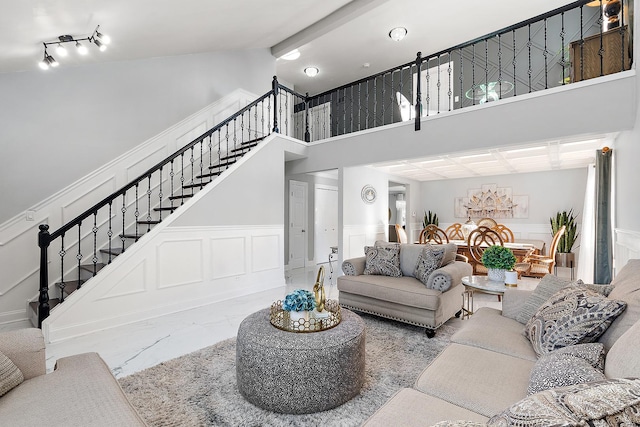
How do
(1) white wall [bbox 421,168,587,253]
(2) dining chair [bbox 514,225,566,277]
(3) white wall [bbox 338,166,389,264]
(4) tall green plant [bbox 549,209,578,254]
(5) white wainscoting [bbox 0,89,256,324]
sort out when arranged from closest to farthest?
(5) white wainscoting [bbox 0,89,256,324] < (2) dining chair [bbox 514,225,566,277] < (3) white wall [bbox 338,166,389,264] < (4) tall green plant [bbox 549,209,578,254] < (1) white wall [bbox 421,168,587,253]

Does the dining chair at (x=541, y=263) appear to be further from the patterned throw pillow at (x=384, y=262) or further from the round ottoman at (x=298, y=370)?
the round ottoman at (x=298, y=370)

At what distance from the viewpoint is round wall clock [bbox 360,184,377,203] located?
246 inches

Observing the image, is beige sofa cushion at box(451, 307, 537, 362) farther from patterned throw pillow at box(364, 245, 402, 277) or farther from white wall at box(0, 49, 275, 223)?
white wall at box(0, 49, 275, 223)

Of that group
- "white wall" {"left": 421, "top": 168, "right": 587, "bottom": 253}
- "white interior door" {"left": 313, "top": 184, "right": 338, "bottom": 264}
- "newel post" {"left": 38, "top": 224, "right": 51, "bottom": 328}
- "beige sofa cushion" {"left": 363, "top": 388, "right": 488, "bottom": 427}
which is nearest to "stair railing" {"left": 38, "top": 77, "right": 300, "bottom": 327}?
"newel post" {"left": 38, "top": 224, "right": 51, "bottom": 328}

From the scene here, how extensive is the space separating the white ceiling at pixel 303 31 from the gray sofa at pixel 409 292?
1.84 m

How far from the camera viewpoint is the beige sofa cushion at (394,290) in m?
2.96

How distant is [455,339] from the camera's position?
75.7 inches

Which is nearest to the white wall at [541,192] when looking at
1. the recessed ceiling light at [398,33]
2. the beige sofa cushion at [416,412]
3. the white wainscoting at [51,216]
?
the recessed ceiling light at [398,33]

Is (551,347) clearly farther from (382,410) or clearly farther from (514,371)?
Result: (382,410)

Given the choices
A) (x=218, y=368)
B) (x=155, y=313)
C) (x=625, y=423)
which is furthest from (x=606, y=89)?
(x=155, y=313)

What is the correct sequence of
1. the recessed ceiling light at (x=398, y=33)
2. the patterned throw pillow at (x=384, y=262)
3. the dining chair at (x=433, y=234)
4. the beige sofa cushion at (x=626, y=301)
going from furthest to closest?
1. the dining chair at (x=433, y=234)
2. the recessed ceiling light at (x=398, y=33)
3. the patterned throw pillow at (x=384, y=262)
4. the beige sofa cushion at (x=626, y=301)

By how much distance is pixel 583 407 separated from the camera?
2.10 ft

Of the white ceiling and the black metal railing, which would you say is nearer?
the white ceiling

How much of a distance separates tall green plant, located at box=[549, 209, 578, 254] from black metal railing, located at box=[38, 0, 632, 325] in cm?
275
